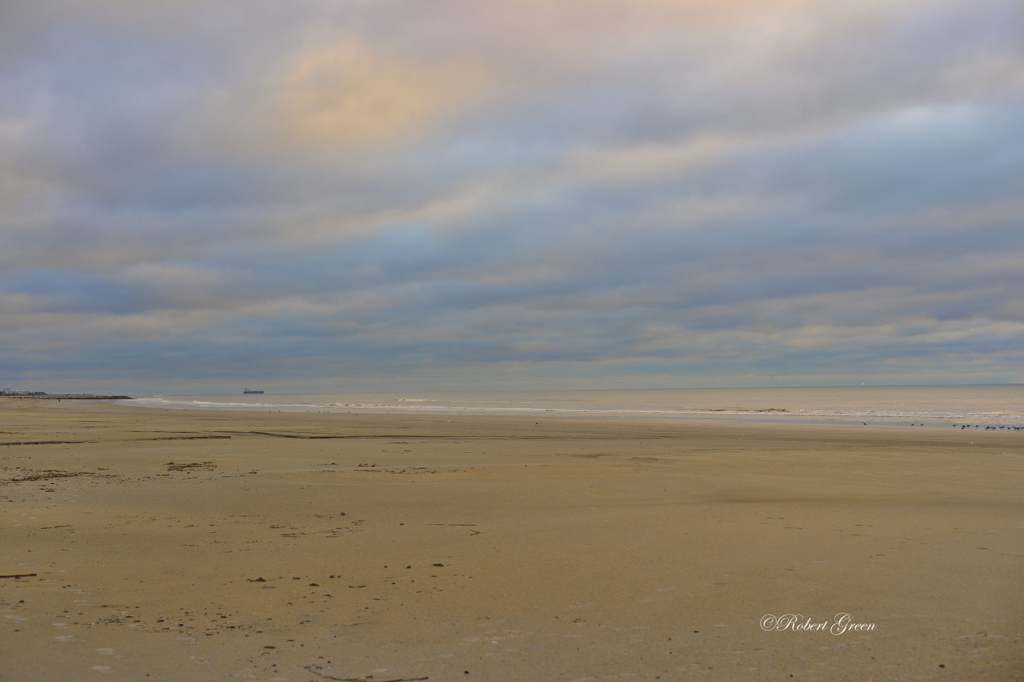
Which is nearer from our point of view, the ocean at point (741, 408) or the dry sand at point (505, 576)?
the dry sand at point (505, 576)

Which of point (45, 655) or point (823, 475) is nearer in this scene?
point (45, 655)

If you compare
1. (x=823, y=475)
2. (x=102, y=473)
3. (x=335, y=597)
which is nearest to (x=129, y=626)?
(x=335, y=597)

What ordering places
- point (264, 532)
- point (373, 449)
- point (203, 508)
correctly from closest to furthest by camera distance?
1. point (264, 532)
2. point (203, 508)
3. point (373, 449)

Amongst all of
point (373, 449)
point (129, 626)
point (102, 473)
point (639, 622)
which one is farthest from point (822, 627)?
point (373, 449)

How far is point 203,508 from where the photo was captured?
9.59m

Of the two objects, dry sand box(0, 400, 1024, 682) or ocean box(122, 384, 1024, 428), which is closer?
dry sand box(0, 400, 1024, 682)

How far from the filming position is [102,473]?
535 inches

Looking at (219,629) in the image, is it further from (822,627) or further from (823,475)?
(823,475)

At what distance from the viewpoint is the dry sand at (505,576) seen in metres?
4.29

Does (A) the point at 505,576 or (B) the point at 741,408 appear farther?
(B) the point at 741,408

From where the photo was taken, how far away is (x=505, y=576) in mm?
6102

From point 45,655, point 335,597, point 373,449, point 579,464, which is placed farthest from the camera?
point 373,449

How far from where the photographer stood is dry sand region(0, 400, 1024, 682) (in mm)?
4285

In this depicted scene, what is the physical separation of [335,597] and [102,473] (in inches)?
420
